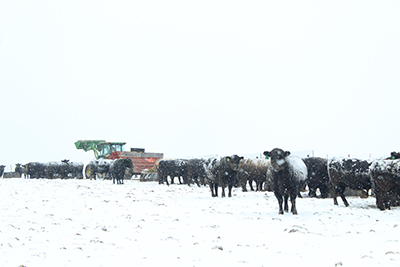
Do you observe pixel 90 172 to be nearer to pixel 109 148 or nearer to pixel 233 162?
pixel 109 148

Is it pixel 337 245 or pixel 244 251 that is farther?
pixel 337 245

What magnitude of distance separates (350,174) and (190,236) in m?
7.60

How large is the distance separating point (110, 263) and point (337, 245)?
3878 millimetres

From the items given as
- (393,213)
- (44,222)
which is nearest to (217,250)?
(44,222)

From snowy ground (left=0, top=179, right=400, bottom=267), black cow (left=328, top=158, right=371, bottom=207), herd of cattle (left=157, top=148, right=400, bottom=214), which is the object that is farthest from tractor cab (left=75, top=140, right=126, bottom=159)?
black cow (left=328, top=158, right=371, bottom=207)

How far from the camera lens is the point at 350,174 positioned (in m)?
13.1

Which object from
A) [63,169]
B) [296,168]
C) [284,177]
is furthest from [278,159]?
[63,169]

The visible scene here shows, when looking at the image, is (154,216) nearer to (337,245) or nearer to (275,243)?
(275,243)

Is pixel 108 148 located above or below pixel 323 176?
above

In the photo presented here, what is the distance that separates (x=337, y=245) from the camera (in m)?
6.79

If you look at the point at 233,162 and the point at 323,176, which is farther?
the point at 323,176

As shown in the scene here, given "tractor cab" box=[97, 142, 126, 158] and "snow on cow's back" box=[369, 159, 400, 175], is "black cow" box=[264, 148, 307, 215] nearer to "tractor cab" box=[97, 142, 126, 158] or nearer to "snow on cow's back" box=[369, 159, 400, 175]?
"snow on cow's back" box=[369, 159, 400, 175]

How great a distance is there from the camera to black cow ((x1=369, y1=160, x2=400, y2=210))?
1157 centimetres

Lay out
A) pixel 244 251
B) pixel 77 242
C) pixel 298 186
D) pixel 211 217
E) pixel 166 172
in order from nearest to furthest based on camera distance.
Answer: pixel 244 251, pixel 77 242, pixel 211 217, pixel 298 186, pixel 166 172
